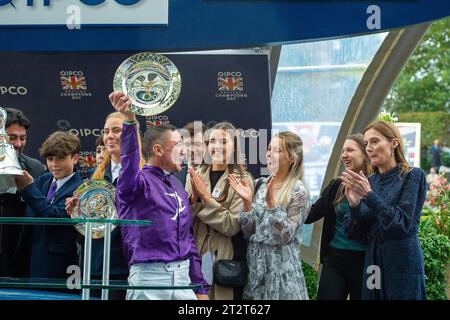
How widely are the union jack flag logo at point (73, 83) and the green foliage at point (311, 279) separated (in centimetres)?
316

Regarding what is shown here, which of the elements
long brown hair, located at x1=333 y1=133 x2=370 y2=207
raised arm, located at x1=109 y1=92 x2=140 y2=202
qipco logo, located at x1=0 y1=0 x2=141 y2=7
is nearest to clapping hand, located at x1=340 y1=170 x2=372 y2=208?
long brown hair, located at x1=333 y1=133 x2=370 y2=207

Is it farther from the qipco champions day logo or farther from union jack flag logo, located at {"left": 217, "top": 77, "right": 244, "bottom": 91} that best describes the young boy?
union jack flag logo, located at {"left": 217, "top": 77, "right": 244, "bottom": 91}

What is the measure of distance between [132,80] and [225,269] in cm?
154

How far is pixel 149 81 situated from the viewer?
7.27 meters

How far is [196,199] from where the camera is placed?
7.02m

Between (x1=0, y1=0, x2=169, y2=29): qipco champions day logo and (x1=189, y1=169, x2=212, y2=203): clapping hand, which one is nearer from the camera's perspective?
(x1=189, y1=169, x2=212, y2=203): clapping hand

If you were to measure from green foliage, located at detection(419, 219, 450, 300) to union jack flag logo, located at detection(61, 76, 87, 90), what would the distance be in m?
3.31

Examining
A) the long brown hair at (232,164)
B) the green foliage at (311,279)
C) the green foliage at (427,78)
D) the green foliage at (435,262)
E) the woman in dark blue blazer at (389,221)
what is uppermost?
the green foliage at (427,78)

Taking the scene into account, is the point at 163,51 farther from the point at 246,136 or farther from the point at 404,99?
the point at 404,99

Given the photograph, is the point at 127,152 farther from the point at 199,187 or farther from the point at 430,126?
the point at 430,126

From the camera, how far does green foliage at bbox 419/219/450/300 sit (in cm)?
883

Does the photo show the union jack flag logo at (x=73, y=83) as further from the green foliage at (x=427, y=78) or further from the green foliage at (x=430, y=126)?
the green foliage at (x=427, y=78)

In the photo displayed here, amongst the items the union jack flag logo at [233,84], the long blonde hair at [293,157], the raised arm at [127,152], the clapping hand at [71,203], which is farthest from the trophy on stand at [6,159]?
the union jack flag logo at [233,84]

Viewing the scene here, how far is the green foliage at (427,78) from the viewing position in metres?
34.2
